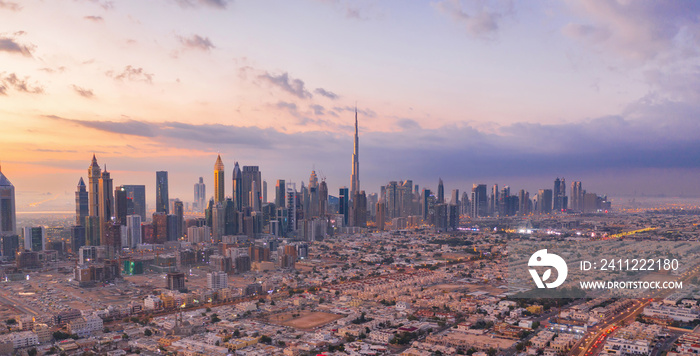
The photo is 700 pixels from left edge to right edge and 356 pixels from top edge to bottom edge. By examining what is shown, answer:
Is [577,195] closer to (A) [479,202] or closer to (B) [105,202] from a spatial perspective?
(A) [479,202]

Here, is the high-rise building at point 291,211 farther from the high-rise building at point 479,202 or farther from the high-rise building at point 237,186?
the high-rise building at point 479,202

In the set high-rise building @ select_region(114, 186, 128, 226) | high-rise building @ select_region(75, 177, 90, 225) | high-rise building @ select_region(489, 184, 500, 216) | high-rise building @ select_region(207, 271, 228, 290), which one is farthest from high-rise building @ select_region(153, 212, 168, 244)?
high-rise building @ select_region(489, 184, 500, 216)

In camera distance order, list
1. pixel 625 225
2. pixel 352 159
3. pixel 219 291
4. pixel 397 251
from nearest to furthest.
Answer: pixel 219 291, pixel 397 251, pixel 625 225, pixel 352 159

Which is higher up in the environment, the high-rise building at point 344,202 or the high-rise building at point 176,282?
the high-rise building at point 344,202

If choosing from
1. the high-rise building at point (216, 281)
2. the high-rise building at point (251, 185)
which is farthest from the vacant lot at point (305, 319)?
the high-rise building at point (251, 185)

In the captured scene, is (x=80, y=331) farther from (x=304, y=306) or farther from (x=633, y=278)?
(x=633, y=278)

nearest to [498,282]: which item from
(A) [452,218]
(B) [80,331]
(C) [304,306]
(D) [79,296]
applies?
(C) [304,306]

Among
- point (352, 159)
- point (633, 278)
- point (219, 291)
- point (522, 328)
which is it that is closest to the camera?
point (522, 328)
